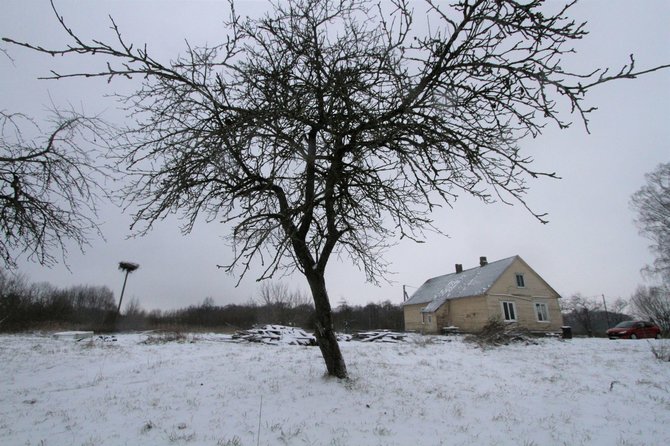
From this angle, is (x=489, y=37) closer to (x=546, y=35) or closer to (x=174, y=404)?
(x=546, y=35)

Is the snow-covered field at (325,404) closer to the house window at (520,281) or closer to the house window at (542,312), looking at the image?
the house window at (520,281)

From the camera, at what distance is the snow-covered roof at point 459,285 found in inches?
1145

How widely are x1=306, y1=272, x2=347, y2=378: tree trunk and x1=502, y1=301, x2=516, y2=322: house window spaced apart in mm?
24708

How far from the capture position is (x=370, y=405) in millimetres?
6051

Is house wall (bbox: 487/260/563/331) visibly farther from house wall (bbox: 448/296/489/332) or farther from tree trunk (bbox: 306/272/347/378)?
tree trunk (bbox: 306/272/347/378)

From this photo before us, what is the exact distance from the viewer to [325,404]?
6.04 metres

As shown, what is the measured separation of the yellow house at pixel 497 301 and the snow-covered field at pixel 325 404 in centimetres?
1814

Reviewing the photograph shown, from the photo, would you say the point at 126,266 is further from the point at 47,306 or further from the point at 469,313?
the point at 469,313

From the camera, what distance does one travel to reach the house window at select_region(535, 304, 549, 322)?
2931cm

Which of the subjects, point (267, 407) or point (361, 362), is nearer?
point (267, 407)

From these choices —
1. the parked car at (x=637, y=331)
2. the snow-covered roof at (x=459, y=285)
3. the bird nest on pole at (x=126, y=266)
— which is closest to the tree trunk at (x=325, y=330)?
the snow-covered roof at (x=459, y=285)

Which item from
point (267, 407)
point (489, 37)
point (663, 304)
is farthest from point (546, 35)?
point (663, 304)

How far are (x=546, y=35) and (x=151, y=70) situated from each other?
4062 millimetres

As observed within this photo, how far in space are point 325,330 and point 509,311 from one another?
25.8m
